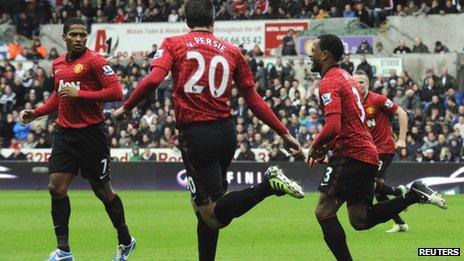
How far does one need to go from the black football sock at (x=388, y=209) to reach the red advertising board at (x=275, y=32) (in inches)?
1036

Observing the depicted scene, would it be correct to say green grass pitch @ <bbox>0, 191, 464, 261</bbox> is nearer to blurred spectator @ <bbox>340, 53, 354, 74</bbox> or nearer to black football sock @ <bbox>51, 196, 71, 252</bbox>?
black football sock @ <bbox>51, 196, 71, 252</bbox>

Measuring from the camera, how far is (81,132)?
12.5 m

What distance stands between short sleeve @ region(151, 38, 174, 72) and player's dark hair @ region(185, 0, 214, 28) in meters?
0.31

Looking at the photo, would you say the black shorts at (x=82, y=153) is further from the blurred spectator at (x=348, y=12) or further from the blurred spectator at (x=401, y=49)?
the blurred spectator at (x=348, y=12)

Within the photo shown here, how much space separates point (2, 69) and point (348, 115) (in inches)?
1119

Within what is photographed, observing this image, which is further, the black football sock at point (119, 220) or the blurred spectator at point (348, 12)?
the blurred spectator at point (348, 12)

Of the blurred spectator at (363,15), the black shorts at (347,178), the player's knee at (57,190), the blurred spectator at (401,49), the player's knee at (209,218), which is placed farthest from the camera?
the blurred spectator at (363,15)

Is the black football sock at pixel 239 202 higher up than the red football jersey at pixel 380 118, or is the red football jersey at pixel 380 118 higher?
the black football sock at pixel 239 202

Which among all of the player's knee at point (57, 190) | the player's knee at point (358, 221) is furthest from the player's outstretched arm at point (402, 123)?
the player's knee at point (57, 190)

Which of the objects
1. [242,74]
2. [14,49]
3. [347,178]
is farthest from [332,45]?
[14,49]

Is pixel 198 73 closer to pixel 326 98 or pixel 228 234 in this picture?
pixel 326 98

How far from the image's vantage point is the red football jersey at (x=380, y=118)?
1659 cm

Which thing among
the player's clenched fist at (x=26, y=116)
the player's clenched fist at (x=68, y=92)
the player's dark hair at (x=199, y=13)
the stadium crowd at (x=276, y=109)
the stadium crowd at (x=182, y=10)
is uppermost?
the player's dark hair at (x=199, y=13)

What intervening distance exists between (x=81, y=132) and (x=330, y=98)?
3011 mm
